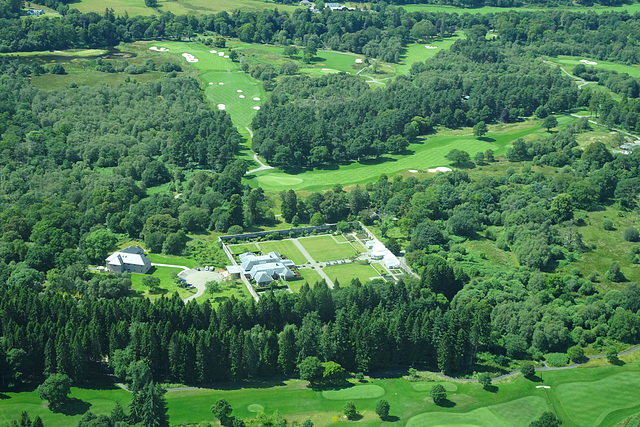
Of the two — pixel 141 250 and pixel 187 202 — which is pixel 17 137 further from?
pixel 141 250

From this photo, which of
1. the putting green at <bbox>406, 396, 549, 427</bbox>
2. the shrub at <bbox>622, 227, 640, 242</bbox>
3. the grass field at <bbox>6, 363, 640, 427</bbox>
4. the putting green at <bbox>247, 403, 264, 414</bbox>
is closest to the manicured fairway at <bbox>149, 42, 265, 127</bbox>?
the shrub at <bbox>622, 227, 640, 242</bbox>

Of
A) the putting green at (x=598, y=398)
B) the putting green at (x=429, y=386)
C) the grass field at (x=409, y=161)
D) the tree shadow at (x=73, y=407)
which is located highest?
the grass field at (x=409, y=161)

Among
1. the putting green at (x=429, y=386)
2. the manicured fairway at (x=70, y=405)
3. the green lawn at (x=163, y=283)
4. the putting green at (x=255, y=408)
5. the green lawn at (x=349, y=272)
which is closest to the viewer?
the manicured fairway at (x=70, y=405)

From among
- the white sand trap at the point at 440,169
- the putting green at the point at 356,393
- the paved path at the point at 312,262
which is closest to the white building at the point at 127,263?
the paved path at the point at 312,262

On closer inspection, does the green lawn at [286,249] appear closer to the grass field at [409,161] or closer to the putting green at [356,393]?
the grass field at [409,161]

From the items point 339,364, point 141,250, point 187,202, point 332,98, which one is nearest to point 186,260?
point 141,250

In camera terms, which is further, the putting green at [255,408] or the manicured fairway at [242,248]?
the manicured fairway at [242,248]

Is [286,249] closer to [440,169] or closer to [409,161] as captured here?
[440,169]
